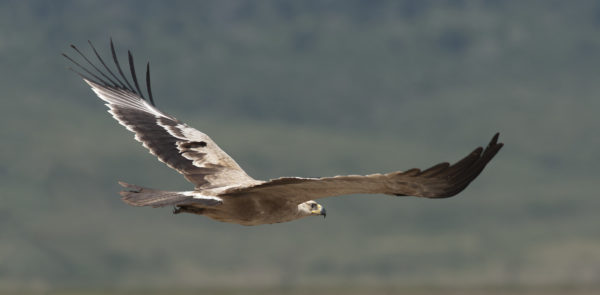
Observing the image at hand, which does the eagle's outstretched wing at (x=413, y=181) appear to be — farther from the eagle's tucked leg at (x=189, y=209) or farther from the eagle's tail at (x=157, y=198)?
the eagle's tucked leg at (x=189, y=209)

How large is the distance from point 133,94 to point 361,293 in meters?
152

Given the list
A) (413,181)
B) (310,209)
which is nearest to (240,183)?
(310,209)

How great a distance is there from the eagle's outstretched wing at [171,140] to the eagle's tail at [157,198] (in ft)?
3.90

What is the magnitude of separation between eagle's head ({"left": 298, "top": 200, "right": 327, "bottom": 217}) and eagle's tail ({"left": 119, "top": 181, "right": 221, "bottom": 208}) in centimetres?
138

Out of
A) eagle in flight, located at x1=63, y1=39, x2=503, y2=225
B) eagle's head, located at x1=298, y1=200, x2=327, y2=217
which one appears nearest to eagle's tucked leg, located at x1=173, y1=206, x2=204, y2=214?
eagle in flight, located at x1=63, y1=39, x2=503, y2=225

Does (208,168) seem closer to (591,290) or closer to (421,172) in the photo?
(421,172)

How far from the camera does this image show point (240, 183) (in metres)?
16.4

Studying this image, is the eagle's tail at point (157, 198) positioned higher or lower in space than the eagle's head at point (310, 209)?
lower

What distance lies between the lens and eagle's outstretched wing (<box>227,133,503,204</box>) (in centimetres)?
1320

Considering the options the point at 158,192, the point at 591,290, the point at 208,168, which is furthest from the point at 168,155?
the point at 591,290

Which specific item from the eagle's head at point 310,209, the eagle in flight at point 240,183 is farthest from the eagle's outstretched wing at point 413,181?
the eagle's head at point 310,209

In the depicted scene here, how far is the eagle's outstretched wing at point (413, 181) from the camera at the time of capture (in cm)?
1320

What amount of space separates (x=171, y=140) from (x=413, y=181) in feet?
19.6

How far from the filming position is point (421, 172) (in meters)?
13.3
